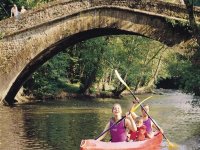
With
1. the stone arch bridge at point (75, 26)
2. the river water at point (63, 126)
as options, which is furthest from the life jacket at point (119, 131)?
the stone arch bridge at point (75, 26)

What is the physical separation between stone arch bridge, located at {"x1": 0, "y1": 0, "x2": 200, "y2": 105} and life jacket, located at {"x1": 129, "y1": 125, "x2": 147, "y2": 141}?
28.2 feet

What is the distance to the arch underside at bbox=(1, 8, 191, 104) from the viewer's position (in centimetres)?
2445

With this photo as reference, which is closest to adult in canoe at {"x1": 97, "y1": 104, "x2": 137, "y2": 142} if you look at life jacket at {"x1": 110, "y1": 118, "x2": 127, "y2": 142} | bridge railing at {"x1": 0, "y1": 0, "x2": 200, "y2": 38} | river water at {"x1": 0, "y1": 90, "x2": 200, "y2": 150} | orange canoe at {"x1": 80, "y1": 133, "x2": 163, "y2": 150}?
life jacket at {"x1": 110, "y1": 118, "x2": 127, "y2": 142}

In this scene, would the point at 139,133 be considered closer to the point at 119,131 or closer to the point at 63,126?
the point at 119,131

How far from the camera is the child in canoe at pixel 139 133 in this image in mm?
16209

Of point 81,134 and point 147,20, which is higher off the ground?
point 147,20

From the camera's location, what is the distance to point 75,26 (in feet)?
86.1

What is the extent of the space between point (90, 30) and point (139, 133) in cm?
1094

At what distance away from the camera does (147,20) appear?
81.1 feet

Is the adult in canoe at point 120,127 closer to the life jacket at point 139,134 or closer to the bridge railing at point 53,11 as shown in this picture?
the life jacket at point 139,134

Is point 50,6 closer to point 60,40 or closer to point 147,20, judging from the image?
point 60,40

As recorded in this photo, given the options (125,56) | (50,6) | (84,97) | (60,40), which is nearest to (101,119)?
(60,40)

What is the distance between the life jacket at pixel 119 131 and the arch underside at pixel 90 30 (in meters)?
11.0

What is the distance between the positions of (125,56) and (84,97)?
21.4ft
